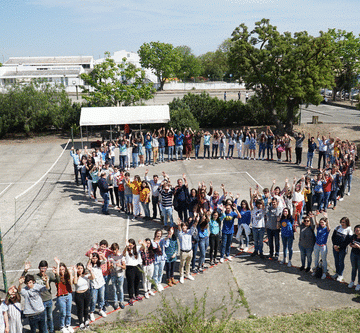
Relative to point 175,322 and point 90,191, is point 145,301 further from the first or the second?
point 90,191

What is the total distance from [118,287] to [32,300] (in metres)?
1.90

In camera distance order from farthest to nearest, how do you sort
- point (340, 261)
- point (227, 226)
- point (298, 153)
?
point (298, 153), point (227, 226), point (340, 261)

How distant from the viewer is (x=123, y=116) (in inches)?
979

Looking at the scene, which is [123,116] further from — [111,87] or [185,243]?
[185,243]

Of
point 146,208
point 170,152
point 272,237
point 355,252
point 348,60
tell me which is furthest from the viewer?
point 348,60

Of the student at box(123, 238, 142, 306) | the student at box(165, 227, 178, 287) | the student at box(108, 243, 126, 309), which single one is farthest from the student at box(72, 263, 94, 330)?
the student at box(165, 227, 178, 287)

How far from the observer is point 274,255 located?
10.4 metres

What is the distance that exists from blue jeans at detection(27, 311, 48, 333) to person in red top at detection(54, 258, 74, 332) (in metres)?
0.35

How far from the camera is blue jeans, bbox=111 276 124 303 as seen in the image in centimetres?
826

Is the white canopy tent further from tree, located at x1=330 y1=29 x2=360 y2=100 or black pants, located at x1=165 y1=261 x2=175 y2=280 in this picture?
tree, located at x1=330 y1=29 x2=360 y2=100

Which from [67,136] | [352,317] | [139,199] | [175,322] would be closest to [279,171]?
[139,199]

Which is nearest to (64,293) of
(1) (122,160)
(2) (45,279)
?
(2) (45,279)

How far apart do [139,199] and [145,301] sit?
198 inches

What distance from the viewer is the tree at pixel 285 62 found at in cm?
2450
